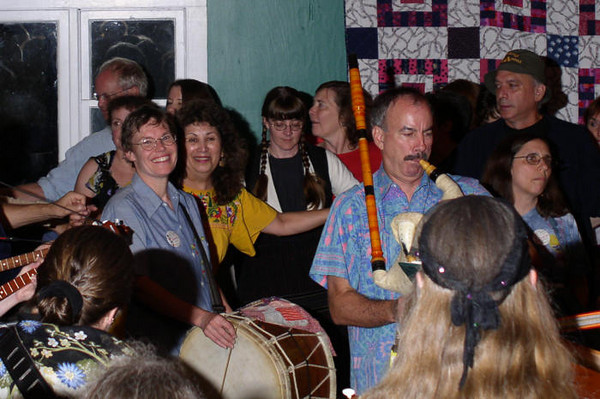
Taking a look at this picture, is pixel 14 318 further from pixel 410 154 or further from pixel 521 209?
pixel 521 209

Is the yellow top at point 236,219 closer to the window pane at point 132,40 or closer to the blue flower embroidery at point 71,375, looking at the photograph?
the blue flower embroidery at point 71,375

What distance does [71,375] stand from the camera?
1.96m

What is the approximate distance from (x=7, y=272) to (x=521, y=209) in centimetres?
255

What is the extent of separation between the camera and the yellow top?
3.77 m

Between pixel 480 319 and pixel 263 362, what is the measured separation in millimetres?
1568

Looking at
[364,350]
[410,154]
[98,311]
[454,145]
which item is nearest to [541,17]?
[454,145]

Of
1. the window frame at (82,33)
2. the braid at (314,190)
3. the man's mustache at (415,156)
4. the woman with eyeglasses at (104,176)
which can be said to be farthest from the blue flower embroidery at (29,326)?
the window frame at (82,33)

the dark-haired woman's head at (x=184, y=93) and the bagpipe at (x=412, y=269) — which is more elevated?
the dark-haired woman's head at (x=184, y=93)

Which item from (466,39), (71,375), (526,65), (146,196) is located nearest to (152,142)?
(146,196)

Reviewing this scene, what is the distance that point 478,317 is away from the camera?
Result: 1491mm

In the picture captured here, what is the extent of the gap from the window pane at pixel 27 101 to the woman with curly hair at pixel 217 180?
2533mm

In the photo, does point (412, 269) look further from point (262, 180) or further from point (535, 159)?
point (262, 180)

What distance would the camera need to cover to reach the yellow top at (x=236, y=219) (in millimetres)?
3770

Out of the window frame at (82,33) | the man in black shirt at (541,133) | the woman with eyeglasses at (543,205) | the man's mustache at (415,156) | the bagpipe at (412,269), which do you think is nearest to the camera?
the bagpipe at (412,269)
